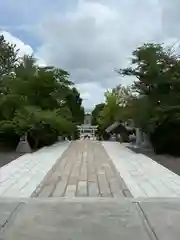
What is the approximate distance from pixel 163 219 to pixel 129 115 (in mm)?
19795

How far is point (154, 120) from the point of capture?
24750 millimetres

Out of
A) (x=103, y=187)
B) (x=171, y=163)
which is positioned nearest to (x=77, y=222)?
(x=103, y=187)

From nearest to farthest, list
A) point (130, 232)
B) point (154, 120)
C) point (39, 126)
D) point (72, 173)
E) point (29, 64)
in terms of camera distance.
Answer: point (130, 232)
point (72, 173)
point (154, 120)
point (39, 126)
point (29, 64)

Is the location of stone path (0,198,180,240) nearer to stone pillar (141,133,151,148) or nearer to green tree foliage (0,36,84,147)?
stone pillar (141,133,151,148)

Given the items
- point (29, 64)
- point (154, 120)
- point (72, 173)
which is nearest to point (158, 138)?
point (154, 120)

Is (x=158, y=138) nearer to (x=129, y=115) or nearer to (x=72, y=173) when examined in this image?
(x=129, y=115)

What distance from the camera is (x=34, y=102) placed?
35.7m

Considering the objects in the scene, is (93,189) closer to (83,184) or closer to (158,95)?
(83,184)

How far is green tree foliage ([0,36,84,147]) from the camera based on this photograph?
100 ft

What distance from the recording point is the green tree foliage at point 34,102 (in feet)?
100

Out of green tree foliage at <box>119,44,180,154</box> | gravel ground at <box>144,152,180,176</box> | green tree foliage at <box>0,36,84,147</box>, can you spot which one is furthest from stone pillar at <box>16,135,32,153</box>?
gravel ground at <box>144,152,180,176</box>

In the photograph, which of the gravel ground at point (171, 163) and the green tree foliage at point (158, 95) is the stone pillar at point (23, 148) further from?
the gravel ground at point (171, 163)

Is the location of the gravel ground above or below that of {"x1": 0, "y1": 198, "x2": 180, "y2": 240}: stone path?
above

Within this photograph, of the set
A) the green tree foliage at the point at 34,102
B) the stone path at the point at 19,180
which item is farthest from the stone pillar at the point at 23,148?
the stone path at the point at 19,180
